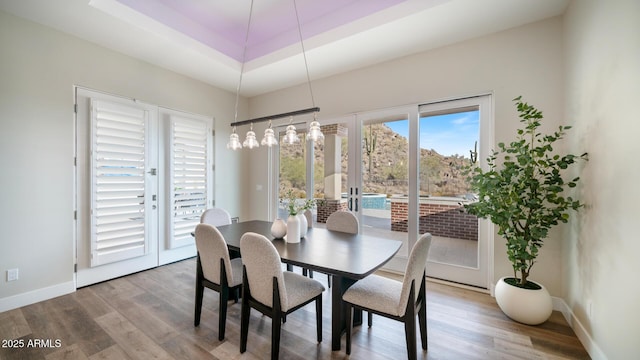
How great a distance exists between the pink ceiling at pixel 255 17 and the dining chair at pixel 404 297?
2.54 meters

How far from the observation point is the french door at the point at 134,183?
2.98 m

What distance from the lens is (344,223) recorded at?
9.16ft

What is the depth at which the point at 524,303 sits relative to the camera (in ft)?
7.19

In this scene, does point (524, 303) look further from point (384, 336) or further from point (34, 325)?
point (34, 325)

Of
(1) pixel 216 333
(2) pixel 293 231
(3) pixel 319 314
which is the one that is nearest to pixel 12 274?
(1) pixel 216 333

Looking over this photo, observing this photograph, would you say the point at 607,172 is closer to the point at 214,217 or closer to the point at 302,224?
the point at 302,224

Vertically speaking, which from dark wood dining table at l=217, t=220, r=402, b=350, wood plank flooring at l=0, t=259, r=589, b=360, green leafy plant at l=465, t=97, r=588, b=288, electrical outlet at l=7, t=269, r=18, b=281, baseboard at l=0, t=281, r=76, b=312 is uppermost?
green leafy plant at l=465, t=97, r=588, b=288

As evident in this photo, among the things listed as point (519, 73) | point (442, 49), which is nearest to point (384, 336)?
point (519, 73)

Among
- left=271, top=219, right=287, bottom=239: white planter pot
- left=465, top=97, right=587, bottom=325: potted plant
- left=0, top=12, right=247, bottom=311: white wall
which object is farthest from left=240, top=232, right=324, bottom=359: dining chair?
left=0, top=12, right=247, bottom=311: white wall

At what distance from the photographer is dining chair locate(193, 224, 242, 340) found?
196cm

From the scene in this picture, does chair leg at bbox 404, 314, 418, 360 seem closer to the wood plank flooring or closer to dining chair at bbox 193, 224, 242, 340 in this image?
the wood plank flooring

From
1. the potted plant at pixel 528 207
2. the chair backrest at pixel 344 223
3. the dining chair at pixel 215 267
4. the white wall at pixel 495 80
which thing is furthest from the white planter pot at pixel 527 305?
the dining chair at pixel 215 267

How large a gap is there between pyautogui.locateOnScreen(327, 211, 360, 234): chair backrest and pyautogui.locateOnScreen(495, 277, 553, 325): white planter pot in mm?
1519

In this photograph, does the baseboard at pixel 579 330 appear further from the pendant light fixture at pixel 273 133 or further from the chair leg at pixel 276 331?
the pendant light fixture at pixel 273 133
